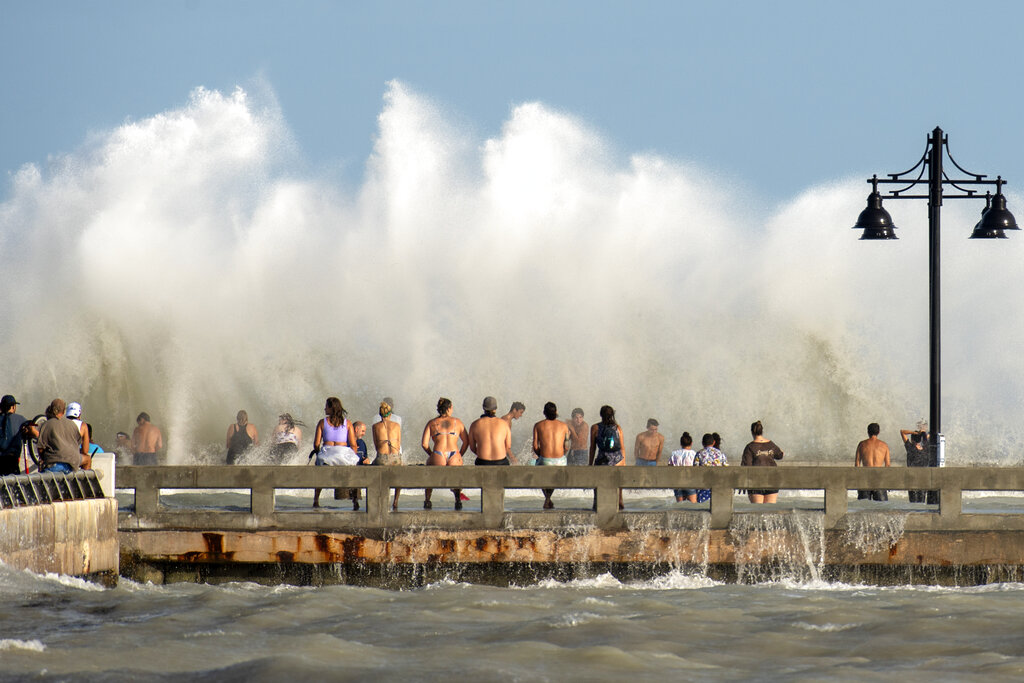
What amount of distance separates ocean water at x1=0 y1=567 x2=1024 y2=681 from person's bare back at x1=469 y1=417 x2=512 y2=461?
6.07ft

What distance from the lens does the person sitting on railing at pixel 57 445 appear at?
47.9 ft

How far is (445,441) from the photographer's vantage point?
631 inches

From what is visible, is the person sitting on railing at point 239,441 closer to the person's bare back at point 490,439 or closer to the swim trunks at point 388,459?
the swim trunks at point 388,459

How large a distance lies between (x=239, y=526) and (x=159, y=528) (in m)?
0.83

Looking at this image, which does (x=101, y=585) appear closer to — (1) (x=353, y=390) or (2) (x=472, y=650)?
(2) (x=472, y=650)

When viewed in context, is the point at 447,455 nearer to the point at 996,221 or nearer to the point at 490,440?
the point at 490,440

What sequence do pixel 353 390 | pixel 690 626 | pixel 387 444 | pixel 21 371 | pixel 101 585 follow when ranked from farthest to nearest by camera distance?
pixel 353 390 < pixel 21 371 < pixel 387 444 < pixel 101 585 < pixel 690 626

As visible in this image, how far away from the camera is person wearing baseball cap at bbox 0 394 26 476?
50.6ft

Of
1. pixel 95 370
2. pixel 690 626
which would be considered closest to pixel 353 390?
pixel 95 370

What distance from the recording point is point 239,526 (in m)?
15.0

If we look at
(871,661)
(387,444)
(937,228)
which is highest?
(937,228)

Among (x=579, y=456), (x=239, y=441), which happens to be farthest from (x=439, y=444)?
(x=239, y=441)

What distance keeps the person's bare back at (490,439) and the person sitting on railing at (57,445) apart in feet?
13.7

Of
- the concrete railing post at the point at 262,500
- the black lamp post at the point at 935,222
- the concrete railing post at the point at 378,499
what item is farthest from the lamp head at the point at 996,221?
the concrete railing post at the point at 262,500
